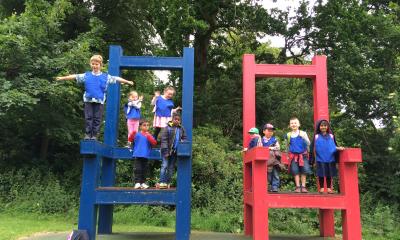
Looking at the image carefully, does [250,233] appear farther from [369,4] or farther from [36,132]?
[369,4]

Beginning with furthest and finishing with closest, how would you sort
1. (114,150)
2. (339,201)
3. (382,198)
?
1. (382,198)
2. (114,150)
3. (339,201)

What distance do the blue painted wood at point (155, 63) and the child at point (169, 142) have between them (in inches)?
32.0

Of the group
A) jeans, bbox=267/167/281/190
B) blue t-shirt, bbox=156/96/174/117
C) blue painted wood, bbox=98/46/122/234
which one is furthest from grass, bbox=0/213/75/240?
jeans, bbox=267/167/281/190

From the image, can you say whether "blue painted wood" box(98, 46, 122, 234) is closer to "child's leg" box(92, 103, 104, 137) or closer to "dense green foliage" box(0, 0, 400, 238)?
"child's leg" box(92, 103, 104, 137)

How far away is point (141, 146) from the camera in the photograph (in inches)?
237

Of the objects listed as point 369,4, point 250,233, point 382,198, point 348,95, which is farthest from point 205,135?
point 369,4

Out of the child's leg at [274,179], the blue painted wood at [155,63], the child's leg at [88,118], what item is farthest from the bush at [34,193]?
the child's leg at [274,179]

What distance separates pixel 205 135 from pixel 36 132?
5.07 meters

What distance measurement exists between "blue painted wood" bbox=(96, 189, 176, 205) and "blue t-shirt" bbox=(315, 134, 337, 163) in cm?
211

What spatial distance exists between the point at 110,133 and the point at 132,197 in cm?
160

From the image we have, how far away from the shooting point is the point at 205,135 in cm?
1259

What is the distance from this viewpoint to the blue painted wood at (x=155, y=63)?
6.25 m

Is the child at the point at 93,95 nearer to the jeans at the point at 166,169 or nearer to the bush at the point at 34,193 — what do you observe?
the jeans at the point at 166,169

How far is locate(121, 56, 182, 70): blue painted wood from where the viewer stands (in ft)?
20.5
